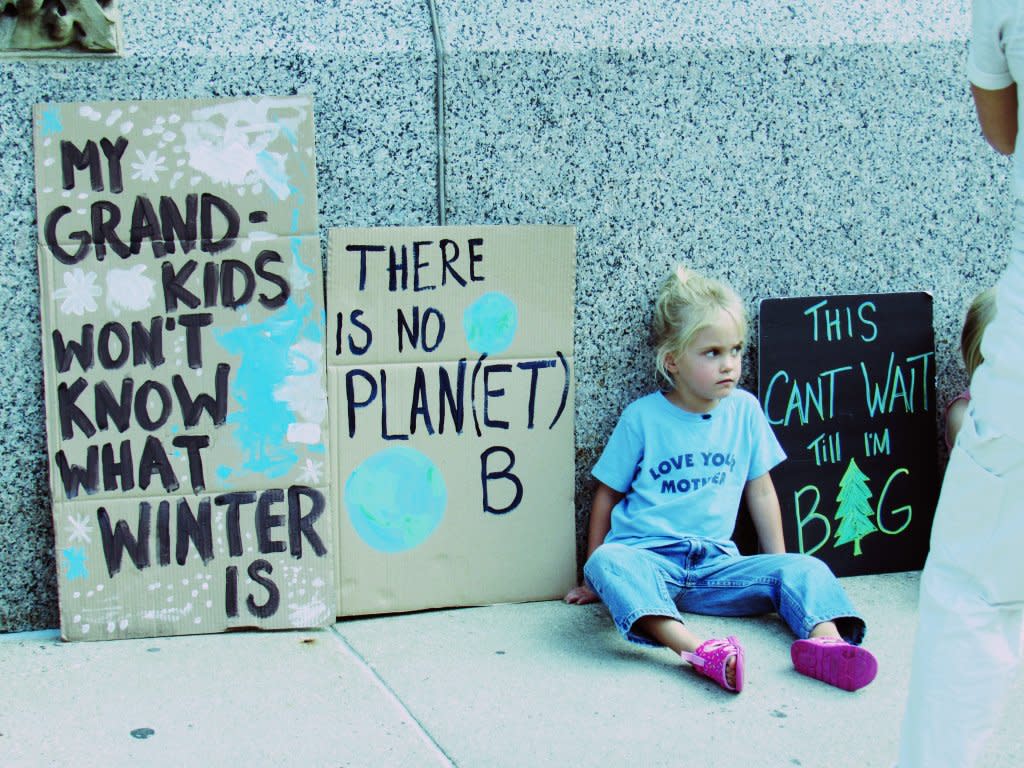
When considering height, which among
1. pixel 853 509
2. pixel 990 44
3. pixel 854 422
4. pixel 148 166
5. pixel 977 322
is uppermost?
pixel 990 44

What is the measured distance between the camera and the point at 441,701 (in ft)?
7.90

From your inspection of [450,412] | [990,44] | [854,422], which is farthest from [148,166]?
[854,422]

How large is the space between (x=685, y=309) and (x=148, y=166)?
1.35 meters

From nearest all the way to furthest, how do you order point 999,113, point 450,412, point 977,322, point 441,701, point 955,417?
point 999,113, point 441,701, point 450,412, point 977,322, point 955,417

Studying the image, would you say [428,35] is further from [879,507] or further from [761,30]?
[879,507]

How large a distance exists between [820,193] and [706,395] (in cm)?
68

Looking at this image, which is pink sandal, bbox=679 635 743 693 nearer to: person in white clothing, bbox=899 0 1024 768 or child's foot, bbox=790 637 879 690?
child's foot, bbox=790 637 879 690

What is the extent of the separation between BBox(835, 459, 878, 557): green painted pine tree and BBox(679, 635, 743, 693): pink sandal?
0.85m

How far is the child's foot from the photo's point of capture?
2467mm

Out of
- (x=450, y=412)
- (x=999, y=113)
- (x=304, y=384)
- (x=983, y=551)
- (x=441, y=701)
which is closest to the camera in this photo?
(x=983, y=551)

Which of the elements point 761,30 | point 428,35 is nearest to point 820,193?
point 761,30

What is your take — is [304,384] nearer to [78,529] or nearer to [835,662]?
[78,529]

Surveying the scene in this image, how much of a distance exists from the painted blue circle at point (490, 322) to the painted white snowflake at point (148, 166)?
802mm

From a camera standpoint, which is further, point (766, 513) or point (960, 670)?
point (766, 513)
